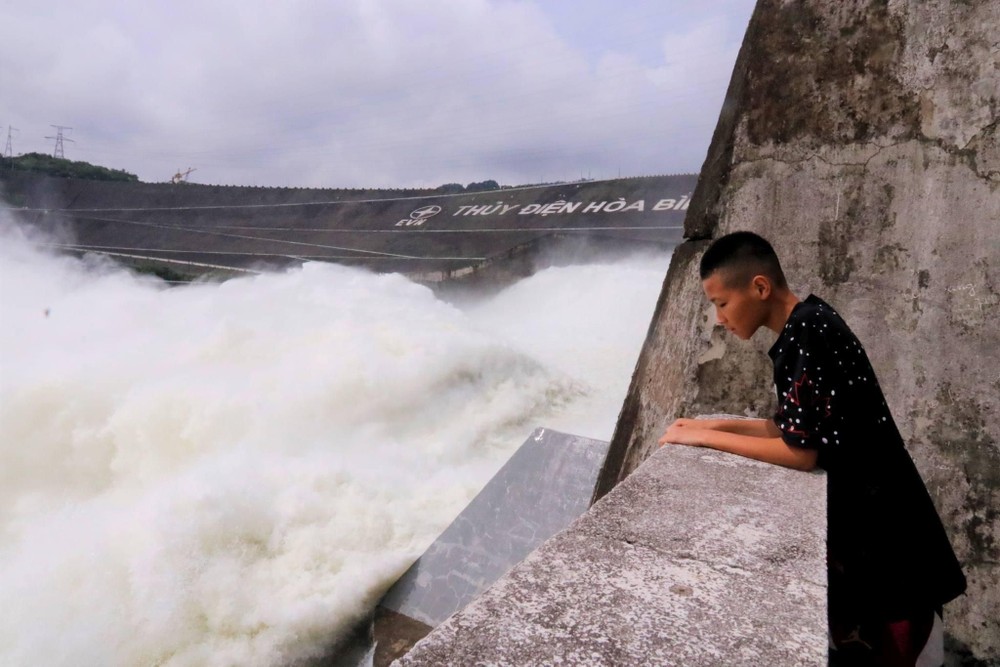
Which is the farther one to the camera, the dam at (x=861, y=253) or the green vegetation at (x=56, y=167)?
the green vegetation at (x=56, y=167)

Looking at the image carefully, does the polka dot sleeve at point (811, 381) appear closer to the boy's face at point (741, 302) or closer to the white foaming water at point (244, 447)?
the boy's face at point (741, 302)

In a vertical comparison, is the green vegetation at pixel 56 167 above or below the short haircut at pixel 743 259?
above

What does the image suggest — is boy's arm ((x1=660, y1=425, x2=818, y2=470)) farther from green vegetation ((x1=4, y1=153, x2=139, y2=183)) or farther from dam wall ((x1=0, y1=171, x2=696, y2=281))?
green vegetation ((x1=4, y1=153, x2=139, y2=183))

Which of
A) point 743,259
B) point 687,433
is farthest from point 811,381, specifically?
point 687,433

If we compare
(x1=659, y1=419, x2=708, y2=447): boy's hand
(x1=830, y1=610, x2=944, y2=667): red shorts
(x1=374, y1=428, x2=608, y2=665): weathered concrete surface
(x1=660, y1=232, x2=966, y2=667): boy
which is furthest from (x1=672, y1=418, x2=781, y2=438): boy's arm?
(x1=374, y1=428, x2=608, y2=665): weathered concrete surface

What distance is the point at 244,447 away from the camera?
8.80 metres

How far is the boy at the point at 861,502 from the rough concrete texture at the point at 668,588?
11 cm

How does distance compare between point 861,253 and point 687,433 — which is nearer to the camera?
point 687,433

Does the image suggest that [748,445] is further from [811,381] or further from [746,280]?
[746,280]

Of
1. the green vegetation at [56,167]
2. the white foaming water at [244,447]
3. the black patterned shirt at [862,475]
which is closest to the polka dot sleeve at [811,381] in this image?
the black patterned shirt at [862,475]

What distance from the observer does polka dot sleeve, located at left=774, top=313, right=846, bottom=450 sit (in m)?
1.62

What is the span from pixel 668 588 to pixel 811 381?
70 centimetres

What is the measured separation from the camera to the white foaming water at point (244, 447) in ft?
20.0

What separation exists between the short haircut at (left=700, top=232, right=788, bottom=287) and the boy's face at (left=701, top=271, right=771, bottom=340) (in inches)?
0.6
